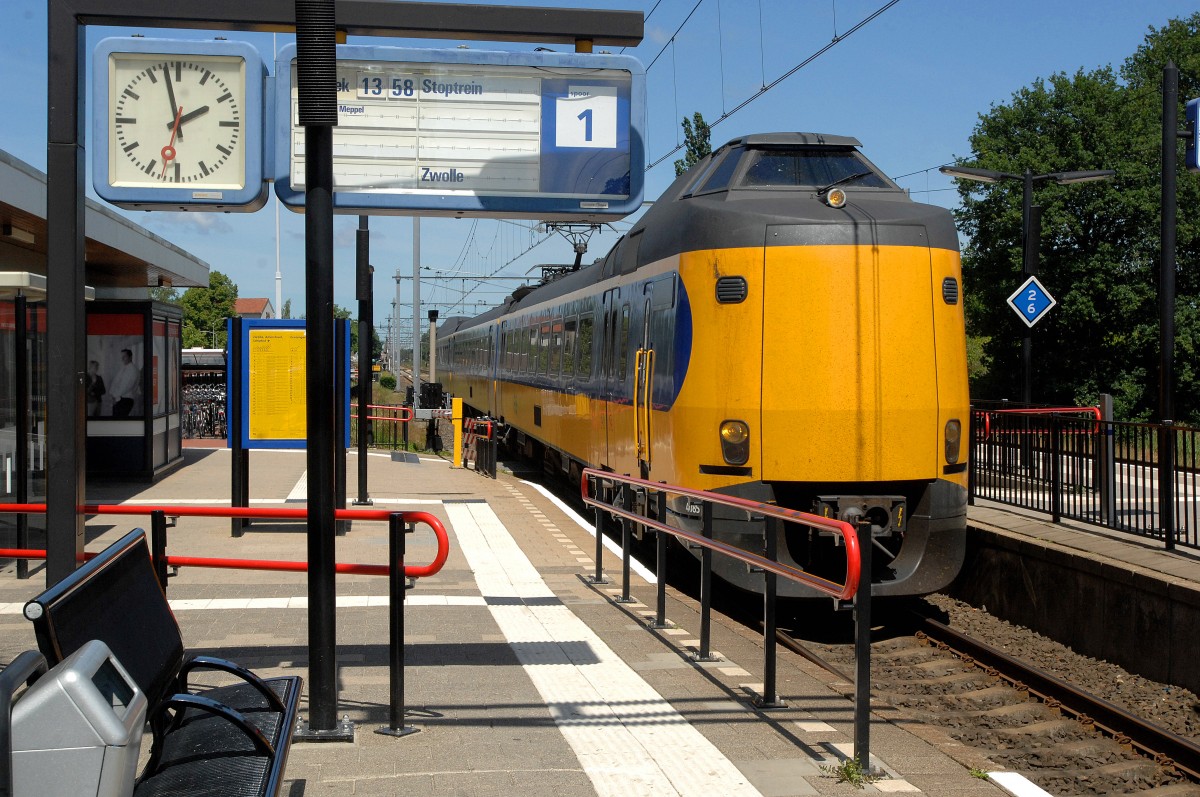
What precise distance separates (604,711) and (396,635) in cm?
120

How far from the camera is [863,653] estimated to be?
5395 mm

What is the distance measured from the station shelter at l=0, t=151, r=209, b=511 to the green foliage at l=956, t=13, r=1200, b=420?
30.5 m

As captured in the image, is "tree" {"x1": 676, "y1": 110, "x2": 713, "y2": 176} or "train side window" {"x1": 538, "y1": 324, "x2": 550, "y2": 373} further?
"tree" {"x1": 676, "y1": 110, "x2": 713, "y2": 176}

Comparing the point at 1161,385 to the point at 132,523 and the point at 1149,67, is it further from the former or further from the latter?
the point at 1149,67

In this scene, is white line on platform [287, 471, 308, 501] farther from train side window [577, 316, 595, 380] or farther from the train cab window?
the train cab window

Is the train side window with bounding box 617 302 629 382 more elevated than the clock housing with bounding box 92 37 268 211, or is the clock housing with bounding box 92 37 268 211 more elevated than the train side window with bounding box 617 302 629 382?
the clock housing with bounding box 92 37 268 211

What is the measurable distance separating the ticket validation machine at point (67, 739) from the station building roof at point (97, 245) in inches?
258

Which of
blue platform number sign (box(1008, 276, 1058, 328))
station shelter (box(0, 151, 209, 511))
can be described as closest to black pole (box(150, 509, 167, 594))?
station shelter (box(0, 151, 209, 511))

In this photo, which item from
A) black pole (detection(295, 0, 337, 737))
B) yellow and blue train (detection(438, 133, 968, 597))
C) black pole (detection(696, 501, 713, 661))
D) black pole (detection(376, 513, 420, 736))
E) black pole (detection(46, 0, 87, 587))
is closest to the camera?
black pole (detection(295, 0, 337, 737))

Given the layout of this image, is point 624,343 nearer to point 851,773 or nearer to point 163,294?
point 851,773

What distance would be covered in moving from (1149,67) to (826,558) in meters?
46.5

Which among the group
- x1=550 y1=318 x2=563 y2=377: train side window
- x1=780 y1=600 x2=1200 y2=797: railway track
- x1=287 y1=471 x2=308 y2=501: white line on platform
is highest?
x1=550 y1=318 x2=563 y2=377: train side window

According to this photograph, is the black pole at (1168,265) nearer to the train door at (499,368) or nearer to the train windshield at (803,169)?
the train windshield at (803,169)

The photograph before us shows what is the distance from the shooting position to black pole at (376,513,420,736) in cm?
575
